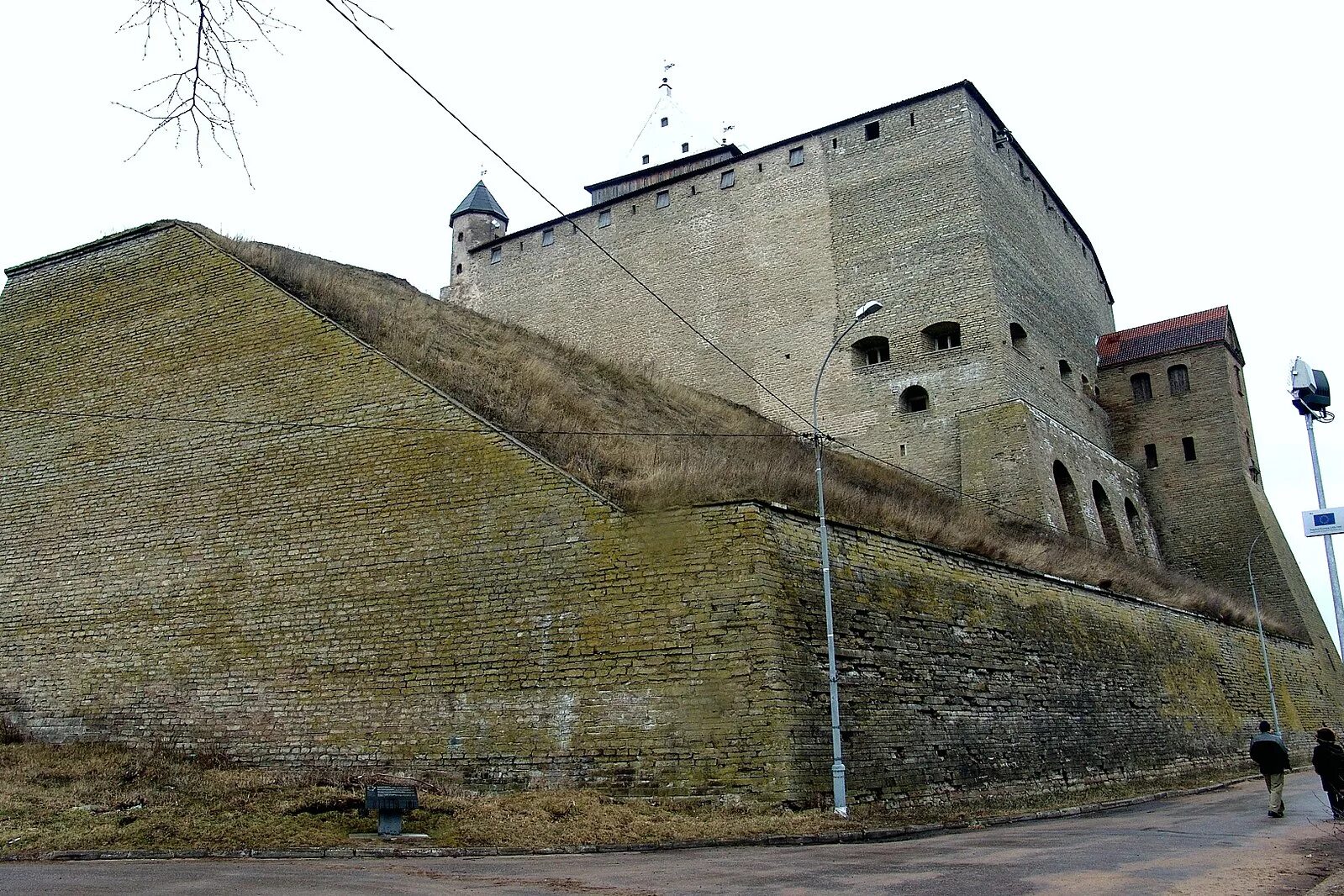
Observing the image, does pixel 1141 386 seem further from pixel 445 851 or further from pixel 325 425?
pixel 445 851

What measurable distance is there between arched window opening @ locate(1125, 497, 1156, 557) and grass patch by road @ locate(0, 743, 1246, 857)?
22.7 m

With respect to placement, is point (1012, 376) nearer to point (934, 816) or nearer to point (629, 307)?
point (629, 307)

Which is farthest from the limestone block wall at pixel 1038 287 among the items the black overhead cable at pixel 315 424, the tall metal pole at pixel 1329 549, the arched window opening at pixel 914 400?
the black overhead cable at pixel 315 424

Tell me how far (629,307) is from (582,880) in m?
A: 29.1

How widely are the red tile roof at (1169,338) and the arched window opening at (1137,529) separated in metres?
5.32

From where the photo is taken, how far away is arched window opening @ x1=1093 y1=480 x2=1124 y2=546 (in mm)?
31297

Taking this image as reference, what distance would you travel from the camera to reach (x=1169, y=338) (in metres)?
36.1

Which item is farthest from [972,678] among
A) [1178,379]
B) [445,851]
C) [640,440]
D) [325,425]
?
[1178,379]

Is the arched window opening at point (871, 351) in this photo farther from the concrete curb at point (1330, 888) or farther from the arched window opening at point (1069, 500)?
the concrete curb at point (1330, 888)

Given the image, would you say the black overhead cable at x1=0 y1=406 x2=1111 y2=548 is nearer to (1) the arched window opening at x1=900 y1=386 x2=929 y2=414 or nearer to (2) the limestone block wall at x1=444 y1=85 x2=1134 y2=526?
(1) the arched window opening at x1=900 y1=386 x2=929 y2=414

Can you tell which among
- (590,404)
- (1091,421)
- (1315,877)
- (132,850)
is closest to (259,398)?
(590,404)

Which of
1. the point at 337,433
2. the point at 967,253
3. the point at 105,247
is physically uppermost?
the point at 967,253

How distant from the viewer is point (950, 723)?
46.1 ft

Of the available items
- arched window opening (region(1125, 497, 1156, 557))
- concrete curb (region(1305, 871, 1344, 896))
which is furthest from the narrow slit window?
concrete curb (region(1305, 871, 1344, 896))
